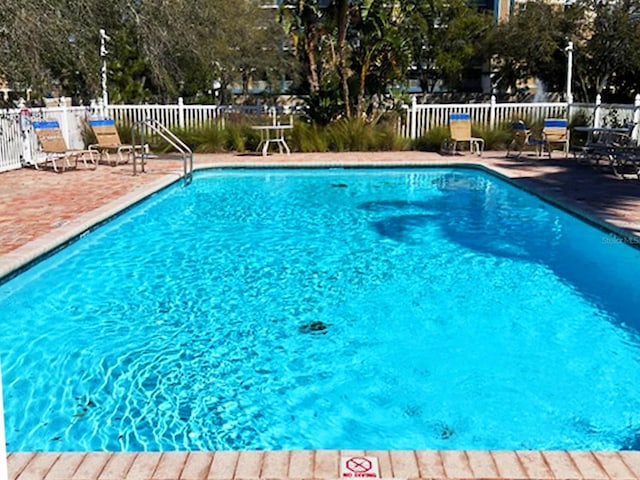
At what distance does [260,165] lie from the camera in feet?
51.0

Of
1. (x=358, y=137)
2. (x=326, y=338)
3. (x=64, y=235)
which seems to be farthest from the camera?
(x=358, y=137)

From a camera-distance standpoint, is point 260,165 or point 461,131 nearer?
point 260,165

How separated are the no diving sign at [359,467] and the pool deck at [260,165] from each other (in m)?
0.03

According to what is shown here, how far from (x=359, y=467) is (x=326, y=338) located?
259 cm

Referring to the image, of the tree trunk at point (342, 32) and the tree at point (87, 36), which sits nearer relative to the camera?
the tree at point (87, 36)

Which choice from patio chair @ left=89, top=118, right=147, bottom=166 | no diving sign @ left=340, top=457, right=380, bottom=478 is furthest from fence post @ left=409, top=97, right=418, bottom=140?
no diving sign @ left=340, top=457, right=380, bottom=478

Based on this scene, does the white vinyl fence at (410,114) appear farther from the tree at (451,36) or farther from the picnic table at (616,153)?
the tree at (451,36)

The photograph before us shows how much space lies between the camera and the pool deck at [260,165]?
289cm

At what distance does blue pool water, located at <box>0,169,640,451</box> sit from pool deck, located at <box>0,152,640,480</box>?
47cm

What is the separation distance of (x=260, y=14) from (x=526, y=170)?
103 feet

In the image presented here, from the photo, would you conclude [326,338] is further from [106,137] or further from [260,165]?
[106,137]

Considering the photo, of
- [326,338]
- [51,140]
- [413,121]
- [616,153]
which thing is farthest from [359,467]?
[413,121]

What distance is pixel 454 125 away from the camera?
17.2 metres

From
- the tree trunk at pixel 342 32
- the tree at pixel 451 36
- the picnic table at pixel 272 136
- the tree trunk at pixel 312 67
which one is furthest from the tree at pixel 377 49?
the tree at pixel 451 36
